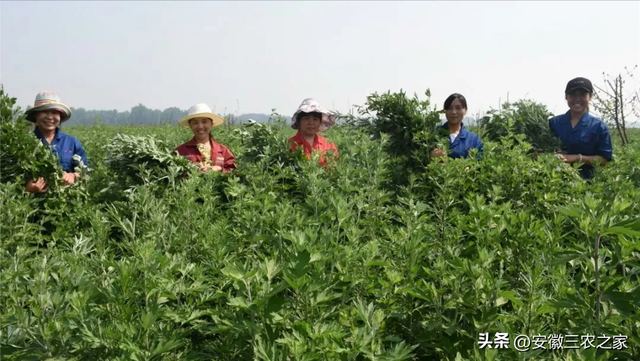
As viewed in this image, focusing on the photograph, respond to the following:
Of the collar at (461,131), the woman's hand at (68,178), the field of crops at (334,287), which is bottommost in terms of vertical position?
the field of crops at (334,287)

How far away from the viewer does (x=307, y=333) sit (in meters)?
1.93

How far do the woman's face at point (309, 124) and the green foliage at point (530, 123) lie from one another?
189 cm

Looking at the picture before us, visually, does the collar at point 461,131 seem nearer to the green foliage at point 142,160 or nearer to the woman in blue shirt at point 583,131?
the woman in blue shirt at point 583,131

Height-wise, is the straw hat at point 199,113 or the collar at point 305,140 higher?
the straw hat at point 199,113


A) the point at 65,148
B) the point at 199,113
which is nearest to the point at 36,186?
the point at 65,148

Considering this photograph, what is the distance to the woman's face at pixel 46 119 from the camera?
4923mm

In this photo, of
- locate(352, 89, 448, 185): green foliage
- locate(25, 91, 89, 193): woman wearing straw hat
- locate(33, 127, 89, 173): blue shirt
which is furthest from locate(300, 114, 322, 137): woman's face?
locate(33, 127, 89, 173): blue shirt

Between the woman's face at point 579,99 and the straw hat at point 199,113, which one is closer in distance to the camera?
the woman's face at point 579,99

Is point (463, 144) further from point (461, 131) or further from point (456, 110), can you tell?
point (456, 110)

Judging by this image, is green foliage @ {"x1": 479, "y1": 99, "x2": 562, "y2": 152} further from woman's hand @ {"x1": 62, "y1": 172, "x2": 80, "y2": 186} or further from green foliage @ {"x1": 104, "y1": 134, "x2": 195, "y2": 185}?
woman's hand @ {"x1": 62, "y1": 172, "x2": 80, "y2": 186}

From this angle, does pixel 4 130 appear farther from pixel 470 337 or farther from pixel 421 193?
pixel 470 337

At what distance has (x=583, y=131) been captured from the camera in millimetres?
5039

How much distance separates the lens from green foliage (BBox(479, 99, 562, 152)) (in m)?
5.23

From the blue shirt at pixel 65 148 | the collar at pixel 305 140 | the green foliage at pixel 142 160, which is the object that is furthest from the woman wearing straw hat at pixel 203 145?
the blue shirt at pixel 65 148
